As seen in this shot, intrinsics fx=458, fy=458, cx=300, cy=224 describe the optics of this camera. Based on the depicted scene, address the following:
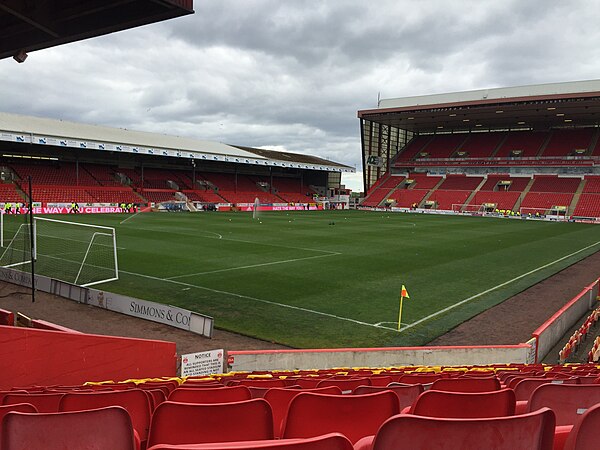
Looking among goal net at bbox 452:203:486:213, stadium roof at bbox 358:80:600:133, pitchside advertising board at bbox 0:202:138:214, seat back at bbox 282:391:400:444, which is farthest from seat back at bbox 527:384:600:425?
goal net at bbox 452:203:486:213

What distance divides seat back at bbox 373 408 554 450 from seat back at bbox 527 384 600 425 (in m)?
1.19

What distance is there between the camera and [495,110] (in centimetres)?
6625

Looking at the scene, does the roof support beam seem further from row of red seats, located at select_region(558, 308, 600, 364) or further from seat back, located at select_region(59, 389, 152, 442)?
row of red seats, located at select_region(558, 308, 600, 364)

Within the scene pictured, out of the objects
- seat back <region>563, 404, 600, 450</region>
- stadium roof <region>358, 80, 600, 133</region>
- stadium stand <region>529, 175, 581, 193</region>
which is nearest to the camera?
seat back <region>563, 404, 600, 450</region>

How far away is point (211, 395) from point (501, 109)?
7105 cm

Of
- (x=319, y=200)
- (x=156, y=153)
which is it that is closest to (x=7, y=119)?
(x=156, y=153)

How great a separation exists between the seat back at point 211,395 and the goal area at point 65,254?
12.9 meters

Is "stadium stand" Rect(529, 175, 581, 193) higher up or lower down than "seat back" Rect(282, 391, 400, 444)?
higher up

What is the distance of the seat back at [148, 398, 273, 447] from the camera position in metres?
2.39

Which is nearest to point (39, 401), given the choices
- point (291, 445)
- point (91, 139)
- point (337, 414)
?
point (337, 414)

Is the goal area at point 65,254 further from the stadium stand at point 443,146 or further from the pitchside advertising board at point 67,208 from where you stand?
the stadium stand at point 443,146

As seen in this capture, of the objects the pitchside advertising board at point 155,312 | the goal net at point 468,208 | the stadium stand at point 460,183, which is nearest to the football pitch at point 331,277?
the pitchside advertising board at point 155,312

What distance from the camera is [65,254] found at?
931 inches

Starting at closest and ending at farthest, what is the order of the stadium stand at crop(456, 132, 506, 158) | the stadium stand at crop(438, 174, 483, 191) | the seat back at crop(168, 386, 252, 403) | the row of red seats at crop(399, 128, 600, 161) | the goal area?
the seat back at crop(168, 386, 252, 403) < the goal area < the row of red seats at crop(399, 128, 600, 161) < the stadium stand at crop(438, 174, 483, 191) < the stadium stand at crop(456, 132, 506, 158)
